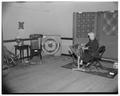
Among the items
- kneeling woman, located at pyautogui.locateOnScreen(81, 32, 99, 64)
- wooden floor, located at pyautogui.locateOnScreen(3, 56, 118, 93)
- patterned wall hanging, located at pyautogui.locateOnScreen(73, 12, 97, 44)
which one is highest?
patterned wall hanging, located at pyautogui.locateOnScreen(73, 12, 97, 44)

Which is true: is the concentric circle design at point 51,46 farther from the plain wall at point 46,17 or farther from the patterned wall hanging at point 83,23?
the patterned wall hanging at point 83,23

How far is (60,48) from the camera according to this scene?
609 centimetres

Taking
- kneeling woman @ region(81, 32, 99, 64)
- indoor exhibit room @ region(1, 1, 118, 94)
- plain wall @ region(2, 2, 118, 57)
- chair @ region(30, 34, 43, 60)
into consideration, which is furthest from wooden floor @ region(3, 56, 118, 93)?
plain wall @ region(2, 2, 118, 57)

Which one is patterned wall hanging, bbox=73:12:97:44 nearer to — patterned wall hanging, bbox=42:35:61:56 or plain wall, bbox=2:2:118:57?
plain wall, bbox=2:2:118:57

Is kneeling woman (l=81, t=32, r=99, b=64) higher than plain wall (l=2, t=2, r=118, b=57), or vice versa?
plain wall (l=2, t=2, r=118, b=57)

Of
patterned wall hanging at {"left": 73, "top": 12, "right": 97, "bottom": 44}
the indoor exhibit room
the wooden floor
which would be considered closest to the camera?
the wooden floor

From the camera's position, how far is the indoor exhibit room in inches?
134

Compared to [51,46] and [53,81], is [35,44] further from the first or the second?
[53,81]

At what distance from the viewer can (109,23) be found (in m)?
5.19

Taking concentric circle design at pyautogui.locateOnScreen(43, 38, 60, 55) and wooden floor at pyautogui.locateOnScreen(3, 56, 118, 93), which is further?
concentric circle design at pyautogui.locateOnScreen(43, 38, 60, 55)

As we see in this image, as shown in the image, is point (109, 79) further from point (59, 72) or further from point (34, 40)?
point (34, 40)

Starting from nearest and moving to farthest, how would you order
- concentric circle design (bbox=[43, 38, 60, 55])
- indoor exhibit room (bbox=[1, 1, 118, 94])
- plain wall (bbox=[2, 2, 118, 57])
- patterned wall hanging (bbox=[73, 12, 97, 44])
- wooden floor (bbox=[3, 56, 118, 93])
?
wooden floor (bbox=[3, 56, 118, 93]) < indoor exhibit room (bbox=[1, 1, 118, 94]) < plain wall (bbox=[2, 2, 118, 57]) < patterned wall hanging (bbox=[73, 12, 97, 44]) < concentric circle design (bbox=[43, 38, 60, 55])

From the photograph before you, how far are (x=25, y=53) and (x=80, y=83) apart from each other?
289cm

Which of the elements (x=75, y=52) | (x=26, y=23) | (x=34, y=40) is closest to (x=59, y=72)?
(x=75, y=52)
